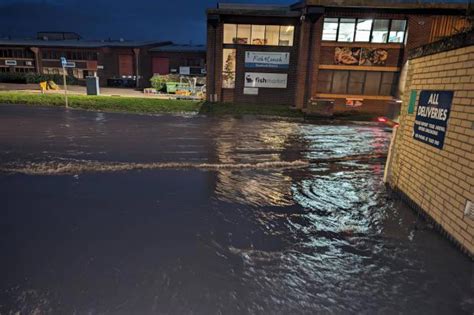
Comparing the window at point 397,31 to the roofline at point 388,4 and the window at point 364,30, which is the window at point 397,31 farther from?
the roofline at point 388,4

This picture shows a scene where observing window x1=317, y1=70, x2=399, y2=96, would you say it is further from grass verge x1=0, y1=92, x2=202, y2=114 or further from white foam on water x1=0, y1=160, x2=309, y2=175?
white foam on water x1=0, y1=160, x2=309, y2=175

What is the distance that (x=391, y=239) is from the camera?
4.38 m

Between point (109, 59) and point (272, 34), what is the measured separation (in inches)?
927

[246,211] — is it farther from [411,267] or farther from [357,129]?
[357,129]

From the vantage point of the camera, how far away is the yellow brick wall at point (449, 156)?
3963mm

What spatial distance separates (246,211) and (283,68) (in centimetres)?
1881

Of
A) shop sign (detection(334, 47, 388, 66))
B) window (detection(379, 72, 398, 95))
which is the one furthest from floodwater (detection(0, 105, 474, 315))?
window (detection(379, 72, 398, 95))

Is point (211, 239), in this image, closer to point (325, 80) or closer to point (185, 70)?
point (325, 80)

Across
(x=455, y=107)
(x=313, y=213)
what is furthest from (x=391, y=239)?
(x=455, y=107)

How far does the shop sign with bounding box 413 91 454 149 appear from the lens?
4559mm

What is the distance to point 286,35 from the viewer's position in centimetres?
2191

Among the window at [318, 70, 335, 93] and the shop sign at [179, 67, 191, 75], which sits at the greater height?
the shop sign at [179, 67, 191, 75]

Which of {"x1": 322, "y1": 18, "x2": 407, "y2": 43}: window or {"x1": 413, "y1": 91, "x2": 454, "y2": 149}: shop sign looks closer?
{"x1": 413, "y1": 91, "x2": 454, "y2": 149}: shop sign

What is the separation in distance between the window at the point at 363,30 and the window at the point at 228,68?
8593 millimetres
